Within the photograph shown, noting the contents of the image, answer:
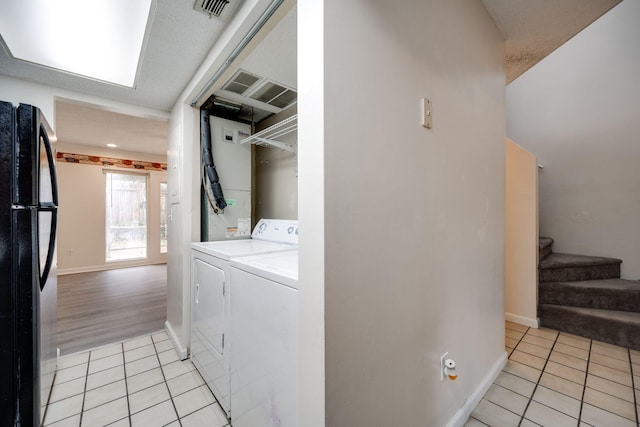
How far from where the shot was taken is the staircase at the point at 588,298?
2158 millimetres

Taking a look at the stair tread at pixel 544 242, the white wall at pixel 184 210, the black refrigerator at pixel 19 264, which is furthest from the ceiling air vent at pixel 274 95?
the stair tread at pixel 544 242

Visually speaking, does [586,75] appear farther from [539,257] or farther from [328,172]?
[328,172]

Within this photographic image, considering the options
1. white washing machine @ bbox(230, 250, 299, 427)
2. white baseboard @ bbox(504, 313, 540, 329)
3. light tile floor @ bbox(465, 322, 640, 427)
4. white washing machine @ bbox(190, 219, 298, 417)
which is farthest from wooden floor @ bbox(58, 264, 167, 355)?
white baseboard @ bbox(504, 313, 540, 329)

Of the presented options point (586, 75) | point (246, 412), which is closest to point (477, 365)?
point (246, 412)

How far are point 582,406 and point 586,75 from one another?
355 centimetres

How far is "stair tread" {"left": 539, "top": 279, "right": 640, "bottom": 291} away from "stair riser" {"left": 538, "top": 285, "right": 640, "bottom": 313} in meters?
0.03

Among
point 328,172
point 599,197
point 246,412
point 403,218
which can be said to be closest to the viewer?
point 328,172

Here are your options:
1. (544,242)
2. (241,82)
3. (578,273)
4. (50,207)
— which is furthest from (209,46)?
(578,273)

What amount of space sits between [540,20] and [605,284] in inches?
101

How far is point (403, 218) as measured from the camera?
100 centimetres

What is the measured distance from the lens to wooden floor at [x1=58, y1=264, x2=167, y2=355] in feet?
7.90

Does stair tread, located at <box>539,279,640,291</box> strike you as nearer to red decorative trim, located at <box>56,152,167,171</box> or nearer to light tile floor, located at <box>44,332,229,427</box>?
light tile floor, located at <box>44,332,229,427</box>

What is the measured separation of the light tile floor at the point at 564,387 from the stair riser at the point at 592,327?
64 millimetres

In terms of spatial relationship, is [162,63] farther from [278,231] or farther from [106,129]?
[106,129]
